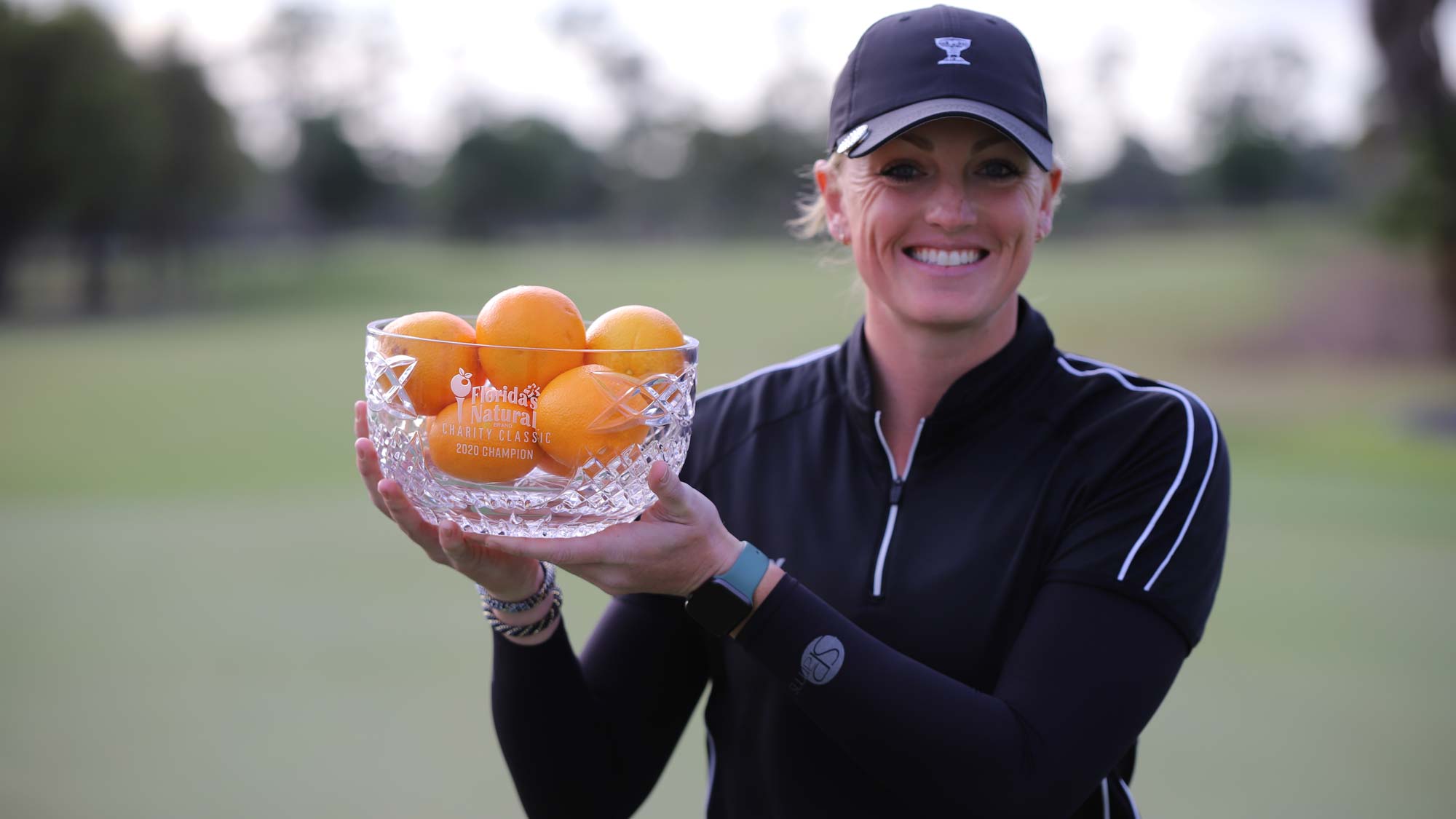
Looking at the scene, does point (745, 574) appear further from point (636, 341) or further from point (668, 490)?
point (636, 341)

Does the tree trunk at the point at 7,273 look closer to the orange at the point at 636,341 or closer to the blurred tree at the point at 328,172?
the blurred tree at the point at 328,172

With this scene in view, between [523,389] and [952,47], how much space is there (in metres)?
0.66

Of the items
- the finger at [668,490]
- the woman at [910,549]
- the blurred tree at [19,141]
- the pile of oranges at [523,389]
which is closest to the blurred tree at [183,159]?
the blurred tree at [19,141]

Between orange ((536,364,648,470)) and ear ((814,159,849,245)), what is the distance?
58 cm

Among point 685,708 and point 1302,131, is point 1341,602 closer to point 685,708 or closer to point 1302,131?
point 685,708

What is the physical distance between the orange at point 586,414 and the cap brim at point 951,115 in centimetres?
46

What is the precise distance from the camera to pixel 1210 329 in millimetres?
14516

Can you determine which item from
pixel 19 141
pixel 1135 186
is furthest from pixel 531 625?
pixel 1135 186

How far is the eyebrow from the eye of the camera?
1407 mm

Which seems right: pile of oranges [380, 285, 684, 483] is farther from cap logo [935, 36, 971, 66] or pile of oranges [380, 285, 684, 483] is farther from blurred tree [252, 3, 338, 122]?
blurred tree [252, 3, 338, 122]

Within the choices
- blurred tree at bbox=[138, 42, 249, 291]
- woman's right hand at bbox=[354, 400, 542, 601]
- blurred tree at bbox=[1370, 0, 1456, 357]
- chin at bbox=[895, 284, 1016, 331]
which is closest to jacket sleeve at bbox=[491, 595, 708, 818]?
woman's right hand at bbox=[354, 400, 542, 601]

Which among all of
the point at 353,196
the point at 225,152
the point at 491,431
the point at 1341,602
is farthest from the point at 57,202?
the point at 491,431

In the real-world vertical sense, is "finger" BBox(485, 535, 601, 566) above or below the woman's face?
below

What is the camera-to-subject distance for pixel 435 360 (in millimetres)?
1136
